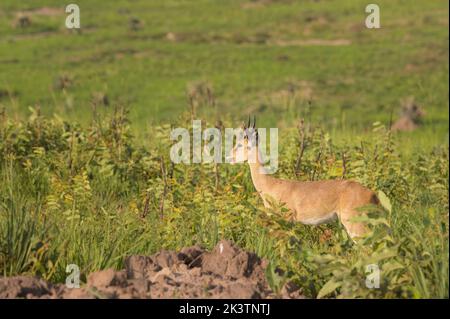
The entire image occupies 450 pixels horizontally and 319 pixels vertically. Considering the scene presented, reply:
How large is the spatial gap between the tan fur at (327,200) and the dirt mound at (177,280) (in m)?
1.07

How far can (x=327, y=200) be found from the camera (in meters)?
6.72

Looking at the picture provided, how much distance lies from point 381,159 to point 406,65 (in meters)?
26.8

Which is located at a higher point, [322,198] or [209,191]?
[322,198]

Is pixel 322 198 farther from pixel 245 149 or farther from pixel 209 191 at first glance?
pixel 209 191

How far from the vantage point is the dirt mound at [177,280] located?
495cm

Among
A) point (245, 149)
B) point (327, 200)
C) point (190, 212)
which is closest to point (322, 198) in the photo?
point (327, 200)

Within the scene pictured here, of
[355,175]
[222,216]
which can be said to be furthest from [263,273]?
[355,175]

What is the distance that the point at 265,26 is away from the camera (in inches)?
1848

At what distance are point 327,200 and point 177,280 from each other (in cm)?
182

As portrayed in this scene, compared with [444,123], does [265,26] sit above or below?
above

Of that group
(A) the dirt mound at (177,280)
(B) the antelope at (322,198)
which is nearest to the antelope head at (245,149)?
(B) the antelope at (322,198)

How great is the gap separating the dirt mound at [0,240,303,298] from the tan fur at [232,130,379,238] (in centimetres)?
107

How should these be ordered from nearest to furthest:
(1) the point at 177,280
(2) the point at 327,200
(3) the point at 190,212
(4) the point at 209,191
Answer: (1) the point at 177,280 → (2) the point at 327,200 → (3) the point at 190,212 → (4) the point at 209,191
